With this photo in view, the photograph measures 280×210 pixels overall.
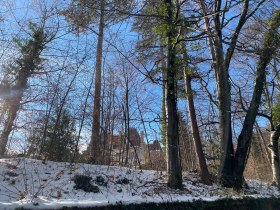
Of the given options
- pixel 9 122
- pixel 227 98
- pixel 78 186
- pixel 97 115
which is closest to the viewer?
pixel 78 186

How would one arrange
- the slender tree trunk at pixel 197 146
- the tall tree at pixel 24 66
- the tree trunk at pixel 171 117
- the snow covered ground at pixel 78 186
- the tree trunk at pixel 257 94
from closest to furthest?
the snow covered ground at pixel 78 186
the tree trunk at pixel 171 117
the tree trunk at pixel 257 94
the slender tree trunk at pixel 197 146
the tall tree at pixel 24 66

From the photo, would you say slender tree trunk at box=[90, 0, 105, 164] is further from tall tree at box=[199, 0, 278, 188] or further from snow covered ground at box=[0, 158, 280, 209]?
tall tree at box=[199, 0, 278, 188]

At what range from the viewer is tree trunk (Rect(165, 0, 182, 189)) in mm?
8172

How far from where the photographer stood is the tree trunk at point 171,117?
817 cm

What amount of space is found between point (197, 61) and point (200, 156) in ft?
14.6

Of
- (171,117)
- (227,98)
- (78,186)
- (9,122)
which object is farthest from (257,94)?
(9,122)

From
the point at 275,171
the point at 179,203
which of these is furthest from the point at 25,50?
the point at 275,171

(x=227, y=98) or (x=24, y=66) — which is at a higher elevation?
(x=24, y=66)

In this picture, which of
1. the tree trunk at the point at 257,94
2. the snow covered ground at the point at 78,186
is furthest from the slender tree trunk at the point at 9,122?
the tree trunk at the point at 257,94

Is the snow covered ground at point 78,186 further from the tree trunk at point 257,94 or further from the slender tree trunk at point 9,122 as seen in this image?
the slender tree trunk at point 9,122

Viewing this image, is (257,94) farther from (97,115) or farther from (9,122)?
(9,122)

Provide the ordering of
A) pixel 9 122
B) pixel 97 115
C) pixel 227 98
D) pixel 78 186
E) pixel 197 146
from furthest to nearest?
pixel 97 115
pixel 9 122
pixel 197 146
pixel 227 98
pixel 78 186

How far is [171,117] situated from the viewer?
27.4ft

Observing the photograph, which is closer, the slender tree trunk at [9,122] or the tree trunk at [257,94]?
the tree trunk at [257,94]
